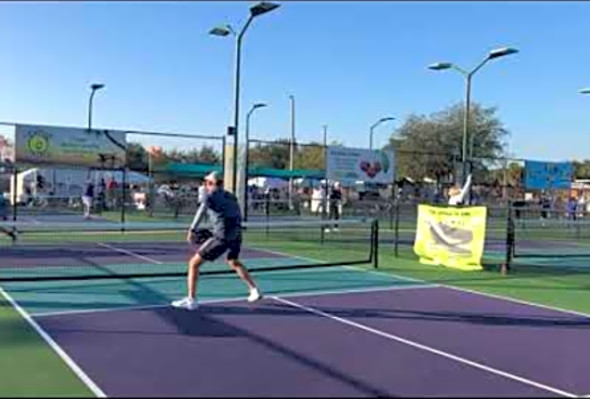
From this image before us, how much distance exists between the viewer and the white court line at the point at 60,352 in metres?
6.26

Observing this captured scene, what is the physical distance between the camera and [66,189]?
42.3m

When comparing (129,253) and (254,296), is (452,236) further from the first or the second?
(254,296)

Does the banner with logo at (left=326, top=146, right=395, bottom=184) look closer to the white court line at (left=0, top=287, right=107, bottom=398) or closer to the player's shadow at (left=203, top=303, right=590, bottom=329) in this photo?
the player's shadow at (left=203, top=303, right=590, bottom=329)

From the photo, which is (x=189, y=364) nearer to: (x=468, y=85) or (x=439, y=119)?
(x=468, y=85)

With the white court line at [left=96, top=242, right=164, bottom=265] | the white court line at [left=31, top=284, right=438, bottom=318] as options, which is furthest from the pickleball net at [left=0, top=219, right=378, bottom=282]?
the white court line at [left=31, top=284, right=438, bottom=318]

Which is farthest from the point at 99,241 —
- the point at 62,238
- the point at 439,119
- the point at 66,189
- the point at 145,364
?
the point at 439,119

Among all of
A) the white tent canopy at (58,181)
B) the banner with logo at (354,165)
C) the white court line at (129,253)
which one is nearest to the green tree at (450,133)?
the white tent canopy at (58,181)

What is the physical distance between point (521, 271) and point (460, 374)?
31.7ft

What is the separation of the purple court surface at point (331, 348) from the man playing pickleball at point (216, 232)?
1.28 feet

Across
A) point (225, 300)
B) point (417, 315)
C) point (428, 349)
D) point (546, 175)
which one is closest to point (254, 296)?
point (225, 300)

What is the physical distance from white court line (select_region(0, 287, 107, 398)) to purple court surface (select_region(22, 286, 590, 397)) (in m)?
0.06

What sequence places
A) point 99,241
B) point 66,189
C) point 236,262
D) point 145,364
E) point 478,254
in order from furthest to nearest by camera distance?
point 66,189 < point 99,241 < point 478,254 < point 236,262 < point 145,364

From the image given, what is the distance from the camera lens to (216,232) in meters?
10.2

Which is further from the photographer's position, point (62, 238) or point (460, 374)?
point (62, 238)
